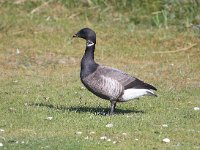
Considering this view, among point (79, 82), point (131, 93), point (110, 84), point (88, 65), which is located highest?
point (88, 65)

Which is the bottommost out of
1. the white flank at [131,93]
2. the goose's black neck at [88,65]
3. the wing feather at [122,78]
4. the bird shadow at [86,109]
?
the bird shadow at [86,109]

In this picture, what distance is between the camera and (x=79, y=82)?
50.9ft

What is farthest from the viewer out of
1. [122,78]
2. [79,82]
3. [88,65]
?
[79,82]

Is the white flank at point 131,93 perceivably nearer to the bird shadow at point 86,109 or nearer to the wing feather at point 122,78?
the wing feather at point 122,78

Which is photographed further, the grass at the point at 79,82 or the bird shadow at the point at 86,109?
the bird shadow at the point at 86,109

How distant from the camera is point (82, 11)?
21.1m

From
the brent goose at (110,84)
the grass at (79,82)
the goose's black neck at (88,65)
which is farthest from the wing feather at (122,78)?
the grass at (79,82)

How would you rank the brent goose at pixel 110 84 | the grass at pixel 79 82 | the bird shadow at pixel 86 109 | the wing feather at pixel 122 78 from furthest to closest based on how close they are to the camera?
the bird shadow at pixel 86 109
the wing feather at pixel 122 78
the brent goose at pixel 110 84
the grass at pixel 79 82

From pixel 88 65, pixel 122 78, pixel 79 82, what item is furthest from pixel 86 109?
pixel 79 82

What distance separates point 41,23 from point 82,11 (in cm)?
139

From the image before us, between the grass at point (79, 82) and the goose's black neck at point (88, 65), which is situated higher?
the goose's black neck at point (88, 65)

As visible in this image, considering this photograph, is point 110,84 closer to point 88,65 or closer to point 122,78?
point 122,78

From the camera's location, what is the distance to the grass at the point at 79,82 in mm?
10281

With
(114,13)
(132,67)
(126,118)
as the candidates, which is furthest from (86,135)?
(114,13)
